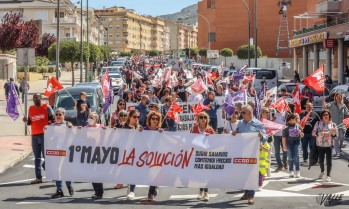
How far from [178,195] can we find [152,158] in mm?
972

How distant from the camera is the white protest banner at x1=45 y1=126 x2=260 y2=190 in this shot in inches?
455

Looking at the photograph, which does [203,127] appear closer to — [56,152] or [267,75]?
[56,152]

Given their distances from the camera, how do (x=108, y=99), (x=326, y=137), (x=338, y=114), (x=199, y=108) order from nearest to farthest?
1. (x=326, y=137)
2. (x=199, y=108)
3. (x=338, y=114)
4. (x=108, y=99)

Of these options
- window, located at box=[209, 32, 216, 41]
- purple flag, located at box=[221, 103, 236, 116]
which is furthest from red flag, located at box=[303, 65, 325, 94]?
window, located at box=[209, 32, 216, 41]

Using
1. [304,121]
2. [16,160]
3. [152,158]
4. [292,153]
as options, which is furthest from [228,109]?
[152,158]

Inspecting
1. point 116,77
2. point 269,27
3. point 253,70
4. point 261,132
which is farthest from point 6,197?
point 269,27

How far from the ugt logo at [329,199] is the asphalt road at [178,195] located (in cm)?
8

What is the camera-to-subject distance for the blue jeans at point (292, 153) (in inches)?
571

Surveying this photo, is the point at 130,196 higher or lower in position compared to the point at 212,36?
lower

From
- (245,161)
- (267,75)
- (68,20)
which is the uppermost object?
(68,20)

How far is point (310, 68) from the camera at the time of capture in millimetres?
66125

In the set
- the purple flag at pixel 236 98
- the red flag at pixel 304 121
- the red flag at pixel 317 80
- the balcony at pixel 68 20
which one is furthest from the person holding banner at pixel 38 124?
the balcony at pixel 68 20

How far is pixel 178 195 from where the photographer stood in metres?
12.3

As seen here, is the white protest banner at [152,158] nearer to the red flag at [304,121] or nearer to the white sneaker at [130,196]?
the white sneaker at [130,196]
